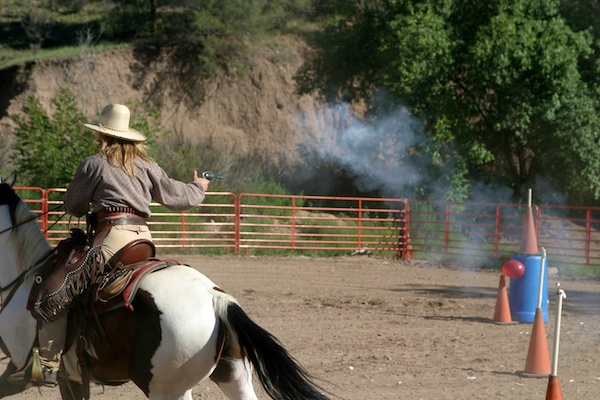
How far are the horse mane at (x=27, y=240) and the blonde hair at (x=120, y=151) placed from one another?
867 millimetres

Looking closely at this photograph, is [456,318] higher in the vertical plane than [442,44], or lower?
lower

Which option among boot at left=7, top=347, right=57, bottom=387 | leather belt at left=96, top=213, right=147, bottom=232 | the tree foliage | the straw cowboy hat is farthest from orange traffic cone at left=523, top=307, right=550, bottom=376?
the tree foliage

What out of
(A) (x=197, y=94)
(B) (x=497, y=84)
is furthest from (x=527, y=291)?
(A) (x=197, y=94)

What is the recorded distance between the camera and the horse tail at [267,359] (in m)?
4.95

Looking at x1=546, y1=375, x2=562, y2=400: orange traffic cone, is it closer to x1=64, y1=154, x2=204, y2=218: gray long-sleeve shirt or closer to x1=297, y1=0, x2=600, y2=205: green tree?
x1=64, y1=154, x2=204, y2=218: gray long-sleeve shirt

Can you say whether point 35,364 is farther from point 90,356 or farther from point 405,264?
point 405,264

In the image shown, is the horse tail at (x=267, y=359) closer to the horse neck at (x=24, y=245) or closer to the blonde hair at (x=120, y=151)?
the blonde hair at (x=120, y=151)

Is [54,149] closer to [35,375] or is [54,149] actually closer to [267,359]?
[35,375]

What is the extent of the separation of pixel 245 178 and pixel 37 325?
65.5ft

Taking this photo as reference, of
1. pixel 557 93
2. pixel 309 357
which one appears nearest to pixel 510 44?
pixel 557 93

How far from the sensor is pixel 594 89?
72.6 ft

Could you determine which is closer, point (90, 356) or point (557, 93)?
point (90, 356)

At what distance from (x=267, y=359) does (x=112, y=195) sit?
137cm

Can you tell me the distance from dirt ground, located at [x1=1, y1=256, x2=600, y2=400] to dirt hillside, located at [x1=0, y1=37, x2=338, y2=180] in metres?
13.9
